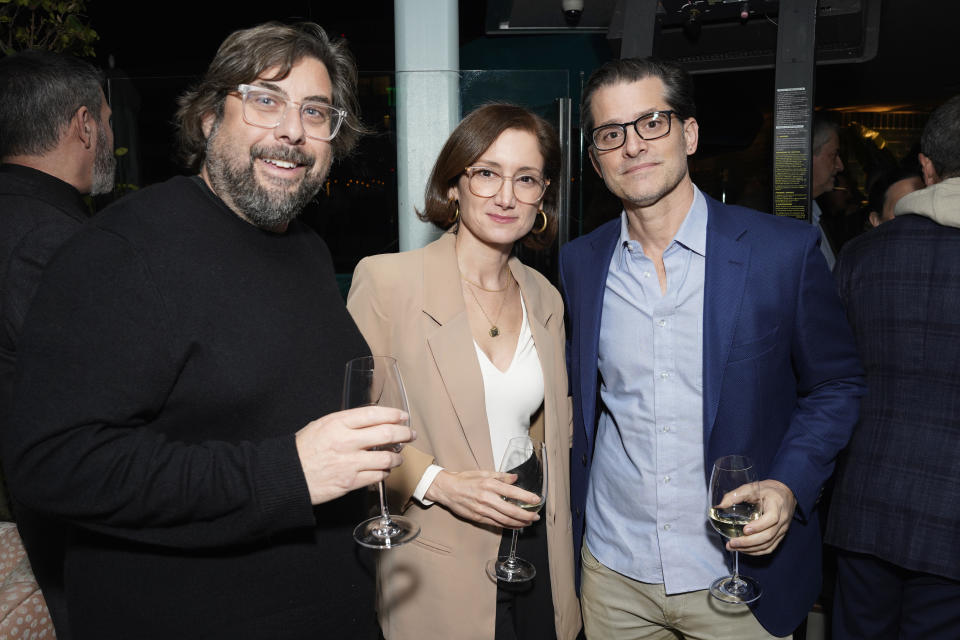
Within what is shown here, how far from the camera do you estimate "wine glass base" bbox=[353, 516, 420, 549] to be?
48.8 inches

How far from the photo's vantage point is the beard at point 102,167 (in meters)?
2.38

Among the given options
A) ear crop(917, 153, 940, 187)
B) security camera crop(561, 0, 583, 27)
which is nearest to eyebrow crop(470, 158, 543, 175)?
ear crop(917, 153, 940, 187)

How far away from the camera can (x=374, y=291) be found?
190 centimetres

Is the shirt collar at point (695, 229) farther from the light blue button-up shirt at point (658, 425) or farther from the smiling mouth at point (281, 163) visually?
the smiling mouth at point (281, 163)

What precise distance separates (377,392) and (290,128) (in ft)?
2.03

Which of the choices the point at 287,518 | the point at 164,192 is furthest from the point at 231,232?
the point at 287,518

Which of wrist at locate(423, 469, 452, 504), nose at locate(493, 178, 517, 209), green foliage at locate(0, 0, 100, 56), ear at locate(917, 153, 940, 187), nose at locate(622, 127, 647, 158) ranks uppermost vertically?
green foliage at locate(0, 0, 100, 56)

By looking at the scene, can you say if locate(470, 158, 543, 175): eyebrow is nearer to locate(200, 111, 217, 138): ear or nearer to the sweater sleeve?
locate(200, 111, 217, 138): ear

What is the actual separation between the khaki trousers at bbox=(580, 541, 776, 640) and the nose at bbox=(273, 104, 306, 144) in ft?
4.73

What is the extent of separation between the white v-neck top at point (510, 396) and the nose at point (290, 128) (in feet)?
2.51

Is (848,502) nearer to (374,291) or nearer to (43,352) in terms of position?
(374,291)

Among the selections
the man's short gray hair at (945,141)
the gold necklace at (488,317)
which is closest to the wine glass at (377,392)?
the gold necklace at (488,317)

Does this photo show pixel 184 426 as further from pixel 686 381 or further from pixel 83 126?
pixel 83 126

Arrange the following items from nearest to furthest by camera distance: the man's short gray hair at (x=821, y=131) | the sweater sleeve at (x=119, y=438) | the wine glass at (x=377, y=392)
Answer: the sweater sleeve at (x=119, y=438), the wine glass at (x=377, y=392), the man's short gray hair at (x=821, y=131)
